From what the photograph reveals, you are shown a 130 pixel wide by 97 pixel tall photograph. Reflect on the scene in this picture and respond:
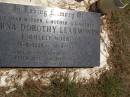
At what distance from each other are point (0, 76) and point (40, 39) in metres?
0.47

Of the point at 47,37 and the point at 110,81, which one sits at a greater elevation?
the point at 47,37

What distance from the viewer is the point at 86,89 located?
2912 mm

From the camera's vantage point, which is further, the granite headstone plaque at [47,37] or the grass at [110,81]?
the grass at [110,81]

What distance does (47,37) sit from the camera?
2.72 m

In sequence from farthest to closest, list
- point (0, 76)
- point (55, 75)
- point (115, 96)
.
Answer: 1. point (115, 96)
2. point (55, 75)
3. point (0, 76)

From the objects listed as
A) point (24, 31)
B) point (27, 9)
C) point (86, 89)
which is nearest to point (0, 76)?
point (24, 31)

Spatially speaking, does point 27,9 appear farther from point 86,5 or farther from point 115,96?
point 115,96

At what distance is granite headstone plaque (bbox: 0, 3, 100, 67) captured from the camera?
8.39ft

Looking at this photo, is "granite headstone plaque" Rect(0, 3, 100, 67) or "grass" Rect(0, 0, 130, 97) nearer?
"granite headstone plaque" Rect(0, 3, 100, 67)

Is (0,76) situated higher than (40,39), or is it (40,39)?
(40,39)

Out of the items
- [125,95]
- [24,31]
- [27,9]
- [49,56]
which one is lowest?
[125,95]

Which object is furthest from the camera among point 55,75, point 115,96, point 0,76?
point 115,96

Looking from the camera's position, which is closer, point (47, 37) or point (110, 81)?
point (47, 37)

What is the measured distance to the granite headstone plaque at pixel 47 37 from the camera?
101 inches
